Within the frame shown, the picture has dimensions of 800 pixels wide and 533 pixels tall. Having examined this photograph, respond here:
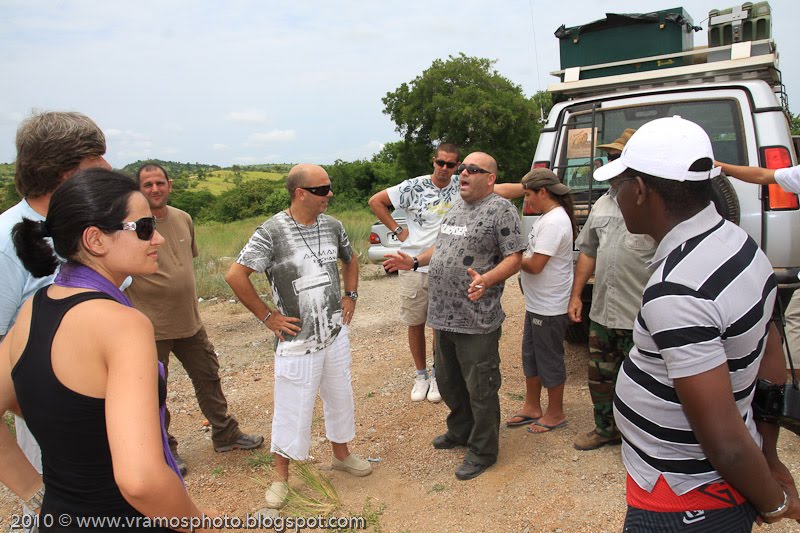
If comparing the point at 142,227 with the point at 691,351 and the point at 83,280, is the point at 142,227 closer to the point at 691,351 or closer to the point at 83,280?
the point at 83,280

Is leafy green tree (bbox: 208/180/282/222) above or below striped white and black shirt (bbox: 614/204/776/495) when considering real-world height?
below

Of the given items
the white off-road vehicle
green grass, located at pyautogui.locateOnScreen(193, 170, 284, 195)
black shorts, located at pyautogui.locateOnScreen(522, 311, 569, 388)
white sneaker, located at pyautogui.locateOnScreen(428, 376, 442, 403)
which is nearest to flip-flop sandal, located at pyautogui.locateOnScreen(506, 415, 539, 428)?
black shorts, located at pyautogui.locateOnScreen(522, 311, 569, 388)

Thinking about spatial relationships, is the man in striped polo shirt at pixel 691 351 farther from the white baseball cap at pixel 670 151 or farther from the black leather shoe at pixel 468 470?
the black leather shoe at pixel 468 470

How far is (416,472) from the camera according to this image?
3.66 meters

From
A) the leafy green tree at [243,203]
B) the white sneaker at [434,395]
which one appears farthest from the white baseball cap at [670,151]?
the leafy green tree at [243,203]

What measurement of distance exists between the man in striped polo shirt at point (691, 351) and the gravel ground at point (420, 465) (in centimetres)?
145

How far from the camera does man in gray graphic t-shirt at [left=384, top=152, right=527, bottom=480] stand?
135 inches

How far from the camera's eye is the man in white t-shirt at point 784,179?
311 centimetres

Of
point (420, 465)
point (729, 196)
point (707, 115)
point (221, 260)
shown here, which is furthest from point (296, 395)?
point (221, 260)

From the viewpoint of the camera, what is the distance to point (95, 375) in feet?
4.63

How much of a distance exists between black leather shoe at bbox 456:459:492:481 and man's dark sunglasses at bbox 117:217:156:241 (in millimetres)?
2544

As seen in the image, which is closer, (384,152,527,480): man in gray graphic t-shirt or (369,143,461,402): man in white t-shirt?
(384,152,527,480): man in gray graphic t-shirt

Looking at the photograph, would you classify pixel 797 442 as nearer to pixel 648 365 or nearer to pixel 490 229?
pixel 490 229

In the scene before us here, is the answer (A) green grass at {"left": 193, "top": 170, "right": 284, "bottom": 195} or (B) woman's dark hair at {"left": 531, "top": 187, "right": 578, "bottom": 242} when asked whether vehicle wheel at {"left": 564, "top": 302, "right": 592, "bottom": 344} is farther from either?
(A) green grass at {"left": 193, "top": 170, "right": 284, "bottom": 195}
